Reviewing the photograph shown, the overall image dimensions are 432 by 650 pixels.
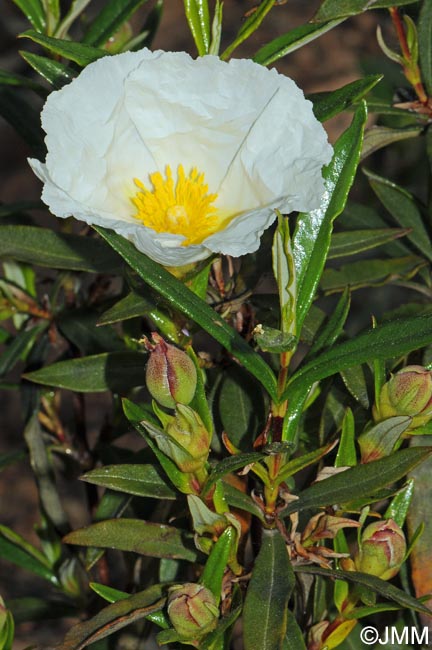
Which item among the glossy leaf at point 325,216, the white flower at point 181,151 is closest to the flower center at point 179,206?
the white flower at point 181,151

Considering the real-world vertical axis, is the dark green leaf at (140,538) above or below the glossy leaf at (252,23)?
below

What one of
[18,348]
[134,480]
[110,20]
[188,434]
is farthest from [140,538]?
[110,20]

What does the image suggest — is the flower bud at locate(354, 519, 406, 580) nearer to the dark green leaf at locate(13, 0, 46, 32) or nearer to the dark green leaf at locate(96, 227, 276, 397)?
the dark green leaf at locate(96, 227, 276, 397)

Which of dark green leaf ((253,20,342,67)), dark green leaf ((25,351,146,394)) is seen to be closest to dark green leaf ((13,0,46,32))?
dark green leaf ((253,20,342,67))

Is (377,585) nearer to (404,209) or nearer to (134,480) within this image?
(134,480)

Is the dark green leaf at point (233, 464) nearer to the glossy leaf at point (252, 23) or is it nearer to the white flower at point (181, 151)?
the white flower at point (181, 151)

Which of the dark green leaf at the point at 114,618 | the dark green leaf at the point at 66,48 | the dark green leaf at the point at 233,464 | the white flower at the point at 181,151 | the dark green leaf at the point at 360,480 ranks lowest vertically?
the dark green leaf at the point at 114,618
